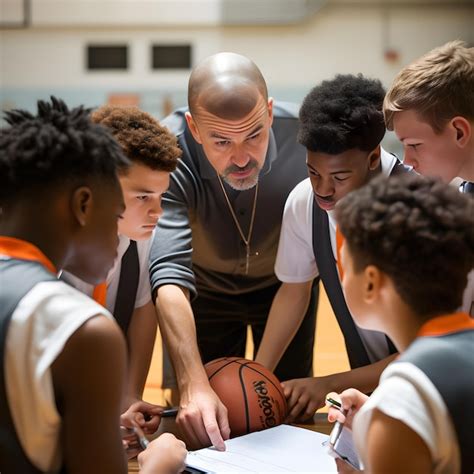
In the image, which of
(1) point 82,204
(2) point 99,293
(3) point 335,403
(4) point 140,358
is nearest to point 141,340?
(4) point 140,358

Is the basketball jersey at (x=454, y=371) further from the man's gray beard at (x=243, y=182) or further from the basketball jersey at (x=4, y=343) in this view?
the man's gray beard at (x=243, y=182)

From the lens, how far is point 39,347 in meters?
1.30

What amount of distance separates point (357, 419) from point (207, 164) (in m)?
1.71

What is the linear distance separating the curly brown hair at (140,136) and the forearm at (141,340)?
0.51 metres

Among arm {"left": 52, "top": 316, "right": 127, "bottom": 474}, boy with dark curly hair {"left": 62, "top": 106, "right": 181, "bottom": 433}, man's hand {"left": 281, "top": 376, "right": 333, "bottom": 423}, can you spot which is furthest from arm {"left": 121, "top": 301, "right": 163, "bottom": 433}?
arm {"left": 52, "top": 316, "right": 127, "bottom": 474}

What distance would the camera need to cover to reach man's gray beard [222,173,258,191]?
280 centimetres

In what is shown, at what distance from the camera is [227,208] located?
9.99ft

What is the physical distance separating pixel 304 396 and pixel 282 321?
0.47 m

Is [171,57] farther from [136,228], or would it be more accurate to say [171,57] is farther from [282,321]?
[136,228]

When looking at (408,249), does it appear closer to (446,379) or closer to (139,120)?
(446,379)

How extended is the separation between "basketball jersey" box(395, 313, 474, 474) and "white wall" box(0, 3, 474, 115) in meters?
9.26

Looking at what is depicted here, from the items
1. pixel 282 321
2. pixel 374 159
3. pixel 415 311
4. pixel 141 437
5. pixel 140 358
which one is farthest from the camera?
pixel 282 321

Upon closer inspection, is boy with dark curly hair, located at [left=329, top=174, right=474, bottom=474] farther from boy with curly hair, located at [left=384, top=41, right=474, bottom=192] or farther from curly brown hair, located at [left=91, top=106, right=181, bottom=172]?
curly brown hair, located at [left=91, top=106, right=181, bottom=172]

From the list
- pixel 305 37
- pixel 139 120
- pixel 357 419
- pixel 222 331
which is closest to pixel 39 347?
pixel 357 419
